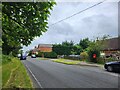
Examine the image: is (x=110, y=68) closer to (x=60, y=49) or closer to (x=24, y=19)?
(x=24, y=19)

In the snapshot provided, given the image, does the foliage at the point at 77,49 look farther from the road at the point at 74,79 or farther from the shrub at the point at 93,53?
the road at the point at 74,79

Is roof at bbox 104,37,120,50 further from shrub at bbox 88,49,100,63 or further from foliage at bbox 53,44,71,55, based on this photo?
foliage at bbox 53,44,71,55

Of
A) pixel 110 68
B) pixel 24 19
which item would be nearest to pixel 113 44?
pixel 110 68

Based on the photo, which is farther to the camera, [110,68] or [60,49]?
[60,49]

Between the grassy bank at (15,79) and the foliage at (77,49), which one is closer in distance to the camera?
the grassy bank at (15,79)

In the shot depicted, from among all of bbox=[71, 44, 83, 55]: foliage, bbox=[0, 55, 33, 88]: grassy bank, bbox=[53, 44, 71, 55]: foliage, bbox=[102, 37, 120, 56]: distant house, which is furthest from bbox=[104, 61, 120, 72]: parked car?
bbox=[71, 44, 83, 55]: foliage

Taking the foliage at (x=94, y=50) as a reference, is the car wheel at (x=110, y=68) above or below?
below

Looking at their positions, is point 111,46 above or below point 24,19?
above

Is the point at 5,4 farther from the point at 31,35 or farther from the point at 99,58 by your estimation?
the point at 99,58

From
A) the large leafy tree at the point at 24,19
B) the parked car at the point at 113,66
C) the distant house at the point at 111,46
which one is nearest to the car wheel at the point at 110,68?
the parked car at the point at 113,66

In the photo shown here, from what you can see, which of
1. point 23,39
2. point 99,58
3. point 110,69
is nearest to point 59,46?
point 99,58

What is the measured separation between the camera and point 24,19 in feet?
42.1

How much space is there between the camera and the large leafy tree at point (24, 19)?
12.0m

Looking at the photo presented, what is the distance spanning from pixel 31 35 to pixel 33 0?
8.30 feet
